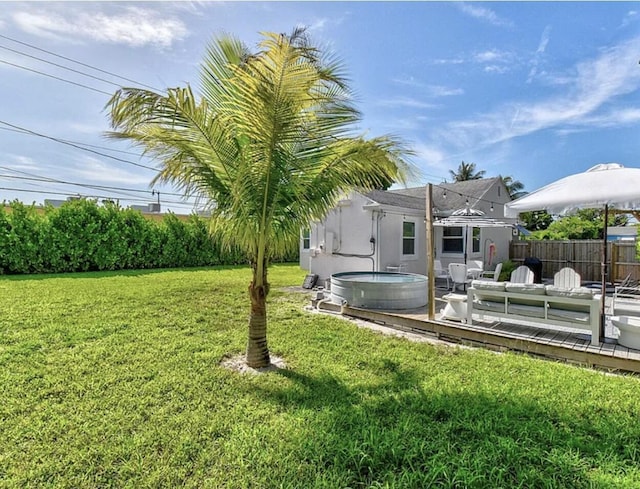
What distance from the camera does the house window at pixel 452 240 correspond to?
1500 cm

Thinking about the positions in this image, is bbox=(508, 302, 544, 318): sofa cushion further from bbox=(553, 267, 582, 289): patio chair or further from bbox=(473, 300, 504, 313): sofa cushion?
bbox=(553, 267, 582, 289): patio chair

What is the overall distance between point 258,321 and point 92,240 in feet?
49.7

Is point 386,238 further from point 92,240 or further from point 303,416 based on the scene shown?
point 92,240

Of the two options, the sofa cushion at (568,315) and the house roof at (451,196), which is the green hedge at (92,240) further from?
the sofa cushion at (568,315)

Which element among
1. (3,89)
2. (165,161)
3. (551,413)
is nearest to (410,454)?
(551,413)

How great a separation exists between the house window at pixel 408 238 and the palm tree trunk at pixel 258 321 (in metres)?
9.08

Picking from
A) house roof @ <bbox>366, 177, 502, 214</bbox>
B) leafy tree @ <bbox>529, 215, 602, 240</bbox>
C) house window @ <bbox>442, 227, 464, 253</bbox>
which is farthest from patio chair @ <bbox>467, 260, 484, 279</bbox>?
leafy tree @ <bbox>529, 215, 602, 240</bbox>

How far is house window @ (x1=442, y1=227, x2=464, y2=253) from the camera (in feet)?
49.2

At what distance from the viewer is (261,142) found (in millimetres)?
4410

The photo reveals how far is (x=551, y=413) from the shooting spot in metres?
3.72

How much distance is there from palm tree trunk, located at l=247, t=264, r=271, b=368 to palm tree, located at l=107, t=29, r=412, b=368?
0.02 metres

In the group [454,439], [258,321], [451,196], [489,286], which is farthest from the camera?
[451,196]

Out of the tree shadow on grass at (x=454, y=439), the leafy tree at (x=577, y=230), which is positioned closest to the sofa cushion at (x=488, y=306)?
the tree shadow on grass at (x=454, y=439)

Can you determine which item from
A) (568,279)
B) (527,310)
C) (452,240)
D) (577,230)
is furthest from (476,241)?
(577,230)
